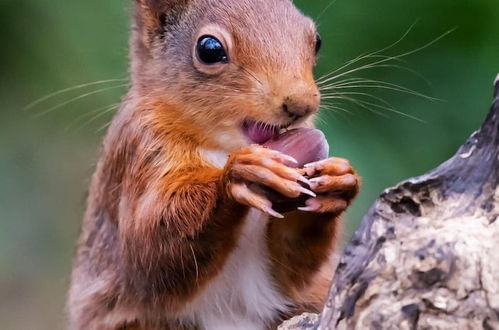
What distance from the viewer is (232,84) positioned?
5.83ft

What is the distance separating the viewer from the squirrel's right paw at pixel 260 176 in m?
1.54

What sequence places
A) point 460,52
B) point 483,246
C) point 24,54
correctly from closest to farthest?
1. point 483,246
2. point 460,52
3. point 24,54

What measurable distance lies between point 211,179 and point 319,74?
2.33ft

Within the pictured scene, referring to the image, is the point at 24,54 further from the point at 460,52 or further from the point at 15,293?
the point at 460,52

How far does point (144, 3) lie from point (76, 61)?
84 centimetres

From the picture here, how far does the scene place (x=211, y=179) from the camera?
1.75m

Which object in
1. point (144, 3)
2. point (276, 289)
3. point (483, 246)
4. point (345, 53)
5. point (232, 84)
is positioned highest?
point (345, 53)

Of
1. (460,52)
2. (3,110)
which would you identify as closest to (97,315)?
(460,52)

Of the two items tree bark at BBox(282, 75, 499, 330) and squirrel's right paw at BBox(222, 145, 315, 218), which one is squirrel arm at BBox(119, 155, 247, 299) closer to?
squirrel's right paw at BBox(222, 145, 315, 218)

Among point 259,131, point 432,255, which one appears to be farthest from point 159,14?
point 432,255

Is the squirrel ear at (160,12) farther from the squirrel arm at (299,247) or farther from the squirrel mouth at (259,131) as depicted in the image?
the squirrel arm at (299,247)

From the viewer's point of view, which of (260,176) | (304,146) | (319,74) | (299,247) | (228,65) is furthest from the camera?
(319,74)

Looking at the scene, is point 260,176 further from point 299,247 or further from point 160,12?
point 160,12

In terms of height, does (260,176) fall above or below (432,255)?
above
